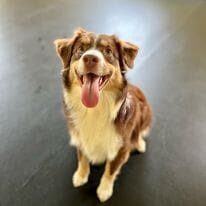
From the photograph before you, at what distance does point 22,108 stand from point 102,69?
1256 mm

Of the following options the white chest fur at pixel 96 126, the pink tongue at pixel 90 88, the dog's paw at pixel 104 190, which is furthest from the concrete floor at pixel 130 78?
the pink tongue at pixel 90 88

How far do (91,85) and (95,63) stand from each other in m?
0.14

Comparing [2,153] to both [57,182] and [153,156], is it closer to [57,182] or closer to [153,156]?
[57,182]

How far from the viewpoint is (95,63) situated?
1.51m

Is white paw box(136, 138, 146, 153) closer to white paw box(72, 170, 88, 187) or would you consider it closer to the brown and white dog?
the brown and white dog

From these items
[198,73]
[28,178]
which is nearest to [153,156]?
[28,178]

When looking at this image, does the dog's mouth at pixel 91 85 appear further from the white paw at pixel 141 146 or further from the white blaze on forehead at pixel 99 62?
the white paw at pixel 141 146

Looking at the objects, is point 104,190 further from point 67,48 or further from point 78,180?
point 67,48

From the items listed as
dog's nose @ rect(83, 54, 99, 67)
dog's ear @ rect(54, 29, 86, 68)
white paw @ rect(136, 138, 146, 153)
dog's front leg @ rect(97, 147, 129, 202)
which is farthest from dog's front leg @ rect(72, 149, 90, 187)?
dog's nose @ rect(83, 54, 99, 67)

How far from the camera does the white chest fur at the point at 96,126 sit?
5.64 feet

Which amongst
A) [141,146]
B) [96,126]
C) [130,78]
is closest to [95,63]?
[96,126]

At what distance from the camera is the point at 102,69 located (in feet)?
5.08

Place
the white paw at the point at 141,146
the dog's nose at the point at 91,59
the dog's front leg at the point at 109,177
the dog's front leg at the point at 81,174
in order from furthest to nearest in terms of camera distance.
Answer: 1. the white paw at the point at 141,146
2. the dog's front leg at the point at 81,174
3. the dog's front leg at the point at 109,177
4. the dog's nose at the point at 91,59

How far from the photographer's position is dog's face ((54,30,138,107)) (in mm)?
1549
